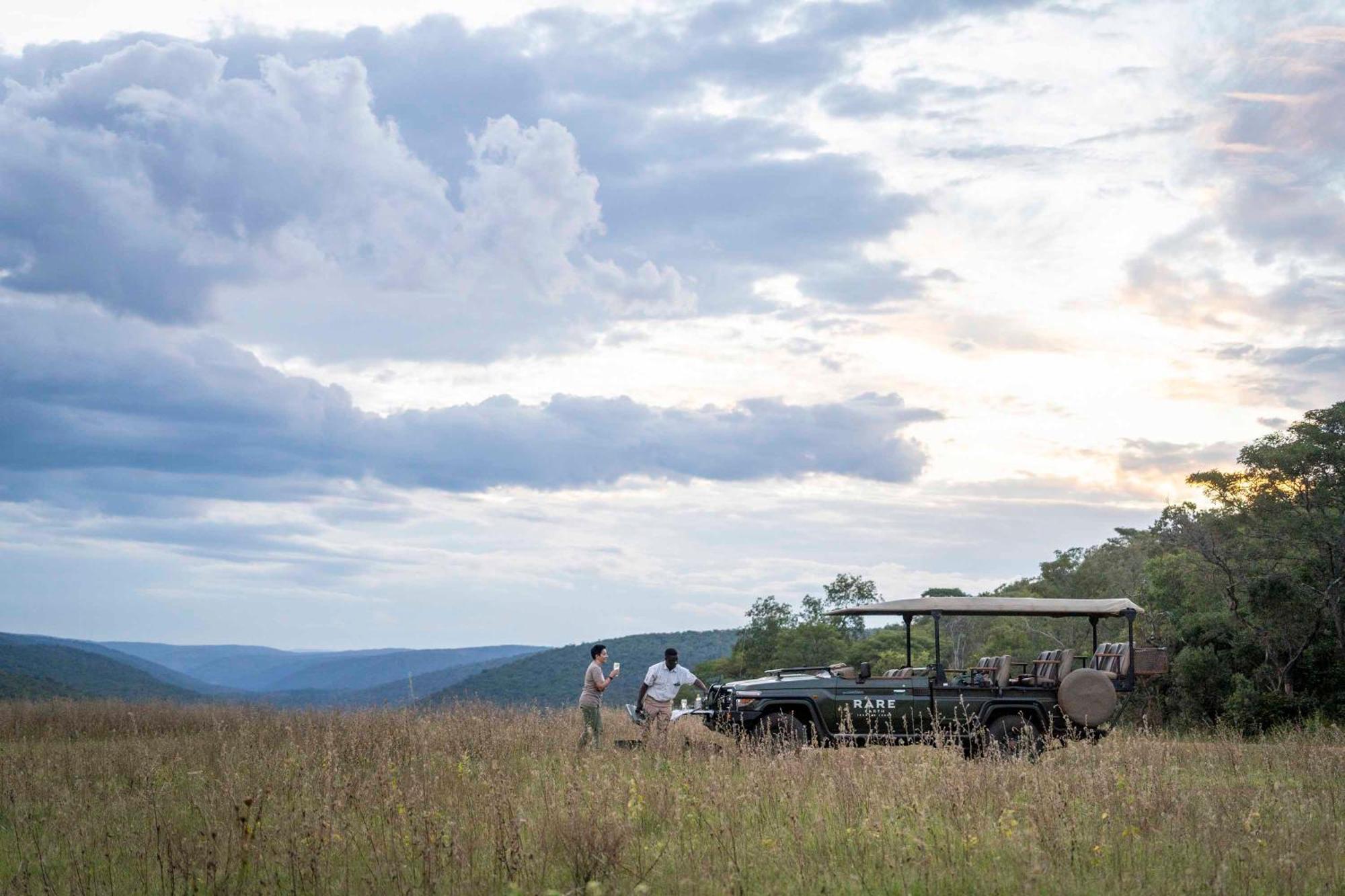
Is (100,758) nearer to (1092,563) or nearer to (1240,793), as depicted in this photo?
(1240,793)

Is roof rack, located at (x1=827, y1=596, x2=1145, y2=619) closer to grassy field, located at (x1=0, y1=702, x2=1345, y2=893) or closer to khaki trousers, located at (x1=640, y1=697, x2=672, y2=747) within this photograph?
grassy field, located at (x1=0, y1=702, x2=1345, y2=893)

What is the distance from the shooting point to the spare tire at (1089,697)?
54.7 ft

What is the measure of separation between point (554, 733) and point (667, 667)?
2.68 metres

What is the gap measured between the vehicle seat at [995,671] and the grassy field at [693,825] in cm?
199

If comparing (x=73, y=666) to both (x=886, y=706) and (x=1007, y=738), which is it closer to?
(x=886, y=706)

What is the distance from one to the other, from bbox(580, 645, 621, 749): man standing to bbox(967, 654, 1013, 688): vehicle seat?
5.29 metres

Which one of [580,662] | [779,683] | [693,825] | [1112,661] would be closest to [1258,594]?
[1112,661]

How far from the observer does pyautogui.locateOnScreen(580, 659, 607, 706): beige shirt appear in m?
17.8

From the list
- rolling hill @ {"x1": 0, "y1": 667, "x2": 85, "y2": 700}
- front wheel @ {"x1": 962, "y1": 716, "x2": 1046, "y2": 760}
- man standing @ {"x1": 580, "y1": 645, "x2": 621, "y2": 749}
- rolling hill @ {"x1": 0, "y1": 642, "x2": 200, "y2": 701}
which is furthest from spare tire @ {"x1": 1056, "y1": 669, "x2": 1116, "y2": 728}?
rolling hill @ {"x1": 0, "y1": 642, "x2": 200, "y2": 701}

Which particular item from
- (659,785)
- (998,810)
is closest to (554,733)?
(659,785)

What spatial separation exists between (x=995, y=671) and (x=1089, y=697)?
Answer: 4.43 ft

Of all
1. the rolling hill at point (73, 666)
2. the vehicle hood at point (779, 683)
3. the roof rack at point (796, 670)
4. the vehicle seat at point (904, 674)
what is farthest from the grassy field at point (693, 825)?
the rolling hill at point (73, 666)

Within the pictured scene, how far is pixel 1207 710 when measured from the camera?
29.4 meters

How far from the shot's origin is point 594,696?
18156 mm
